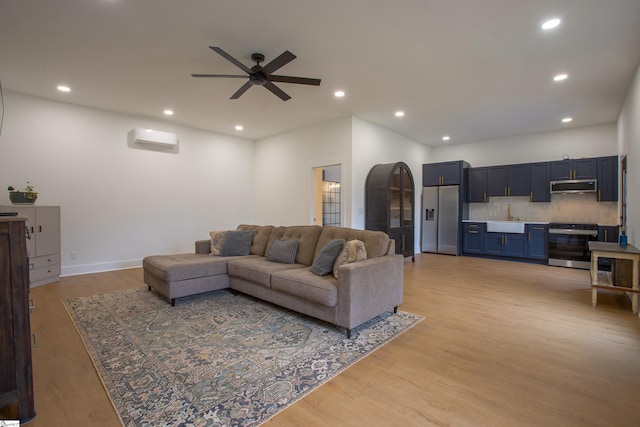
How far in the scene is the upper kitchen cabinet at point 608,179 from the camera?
5.62 meters

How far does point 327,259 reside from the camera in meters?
3.06

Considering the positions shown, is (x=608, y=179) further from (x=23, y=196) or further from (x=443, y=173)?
(x=23, y=196)

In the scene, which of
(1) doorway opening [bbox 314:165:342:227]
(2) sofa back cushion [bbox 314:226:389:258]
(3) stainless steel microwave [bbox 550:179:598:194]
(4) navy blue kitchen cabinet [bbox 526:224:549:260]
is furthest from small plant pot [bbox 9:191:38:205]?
(3) stainless steel microwave [bbox 550:179:598:194]

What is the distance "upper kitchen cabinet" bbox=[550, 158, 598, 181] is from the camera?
230 inches

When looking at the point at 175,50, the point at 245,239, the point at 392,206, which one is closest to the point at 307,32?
the point at 175,50

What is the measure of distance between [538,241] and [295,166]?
5.50 metres

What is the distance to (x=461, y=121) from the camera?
5.89 metres

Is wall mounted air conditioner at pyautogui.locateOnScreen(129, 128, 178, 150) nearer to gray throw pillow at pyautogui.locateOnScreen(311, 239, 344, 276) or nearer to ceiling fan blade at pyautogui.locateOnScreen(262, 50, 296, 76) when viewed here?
ceiling fan blade at pyautogui.locateOnScreen(262, 50, 296, 76)

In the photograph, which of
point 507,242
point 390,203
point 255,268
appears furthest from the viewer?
point 507,242

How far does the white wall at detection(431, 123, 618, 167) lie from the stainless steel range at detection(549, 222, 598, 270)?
5.58ft

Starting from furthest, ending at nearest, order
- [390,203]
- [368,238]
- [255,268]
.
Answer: [390,203]
[255,268]
[368,238]

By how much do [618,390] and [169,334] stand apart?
11.3 ft

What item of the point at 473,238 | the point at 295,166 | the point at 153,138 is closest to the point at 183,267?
the point at 153,138

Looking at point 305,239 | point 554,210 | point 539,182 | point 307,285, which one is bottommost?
point 307,285
